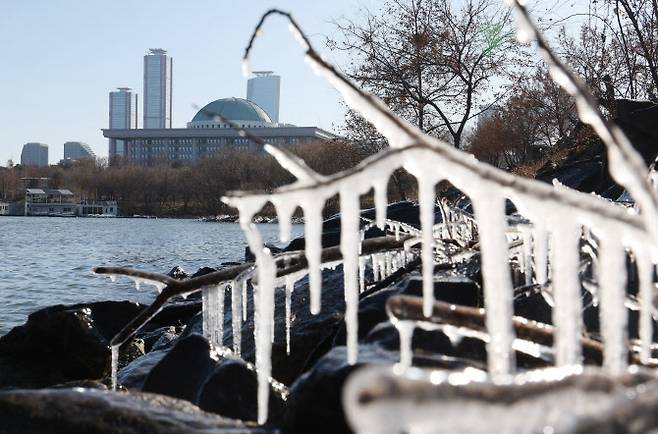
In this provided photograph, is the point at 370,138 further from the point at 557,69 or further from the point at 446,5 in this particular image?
the point at 557,69

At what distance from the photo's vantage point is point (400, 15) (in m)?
24.5

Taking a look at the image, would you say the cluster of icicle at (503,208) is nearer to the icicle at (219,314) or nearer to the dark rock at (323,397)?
the dark rock at (323,397)

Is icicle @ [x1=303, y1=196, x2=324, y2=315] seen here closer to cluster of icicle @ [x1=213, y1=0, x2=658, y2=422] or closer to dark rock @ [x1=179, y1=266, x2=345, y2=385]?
cluster of icicle @ [x1=213, y1=0, x2=658, y2=422]

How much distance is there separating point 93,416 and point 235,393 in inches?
40.8

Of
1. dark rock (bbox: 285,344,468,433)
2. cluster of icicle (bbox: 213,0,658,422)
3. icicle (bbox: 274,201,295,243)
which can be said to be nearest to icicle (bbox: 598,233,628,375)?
cluster of icicle (bbox: 213,0,658,422)

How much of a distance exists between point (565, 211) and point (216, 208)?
111 m

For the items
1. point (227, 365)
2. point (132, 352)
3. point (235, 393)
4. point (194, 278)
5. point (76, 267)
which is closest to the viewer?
point (194, 278)

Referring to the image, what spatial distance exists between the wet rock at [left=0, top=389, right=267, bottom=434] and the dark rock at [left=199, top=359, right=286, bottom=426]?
2.46ft

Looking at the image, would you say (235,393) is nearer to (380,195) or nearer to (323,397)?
(323,397)

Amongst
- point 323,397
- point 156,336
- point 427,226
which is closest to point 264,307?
point 323,397

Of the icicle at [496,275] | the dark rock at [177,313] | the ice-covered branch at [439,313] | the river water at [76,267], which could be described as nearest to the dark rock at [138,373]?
the ice-covered branch at [439,313]

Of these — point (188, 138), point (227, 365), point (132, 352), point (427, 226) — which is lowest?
point (132, 352)

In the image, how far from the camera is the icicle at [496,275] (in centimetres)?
133

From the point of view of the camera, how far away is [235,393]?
10.7ft
